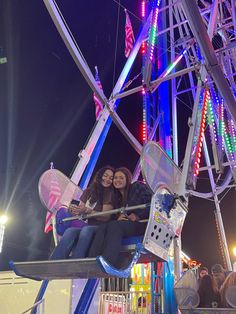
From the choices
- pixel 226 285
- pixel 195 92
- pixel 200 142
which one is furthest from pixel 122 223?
pixel 195 92

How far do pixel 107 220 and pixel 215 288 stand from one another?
230 centimetres

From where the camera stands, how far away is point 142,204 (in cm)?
368

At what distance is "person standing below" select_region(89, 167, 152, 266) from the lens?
3.40 meters

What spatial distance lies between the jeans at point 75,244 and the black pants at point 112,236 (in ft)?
0.21

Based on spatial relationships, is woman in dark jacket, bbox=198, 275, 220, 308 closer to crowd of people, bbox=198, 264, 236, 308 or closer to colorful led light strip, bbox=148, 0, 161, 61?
crowd of people, bbox=198, 264, 236, 308

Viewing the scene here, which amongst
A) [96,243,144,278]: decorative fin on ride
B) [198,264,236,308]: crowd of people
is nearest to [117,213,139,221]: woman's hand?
[96,243,144,278]: decorative fin on ride

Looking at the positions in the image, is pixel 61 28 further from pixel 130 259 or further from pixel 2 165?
pixel 2 165

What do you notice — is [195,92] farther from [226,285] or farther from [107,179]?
[107,179]

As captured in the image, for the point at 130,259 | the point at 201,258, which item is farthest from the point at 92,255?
the point at 201,258

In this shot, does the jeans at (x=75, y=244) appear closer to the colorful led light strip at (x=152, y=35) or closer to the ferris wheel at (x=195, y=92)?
the ferris wheel at (x=195, y=92)

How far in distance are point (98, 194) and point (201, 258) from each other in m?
13.5

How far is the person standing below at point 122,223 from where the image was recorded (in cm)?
340

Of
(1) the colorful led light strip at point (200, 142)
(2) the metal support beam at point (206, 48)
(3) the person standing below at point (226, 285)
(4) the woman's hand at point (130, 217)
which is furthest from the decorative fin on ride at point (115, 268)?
(2) the metal support beam at point (206, 48)

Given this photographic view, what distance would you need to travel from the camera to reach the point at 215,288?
526cm
